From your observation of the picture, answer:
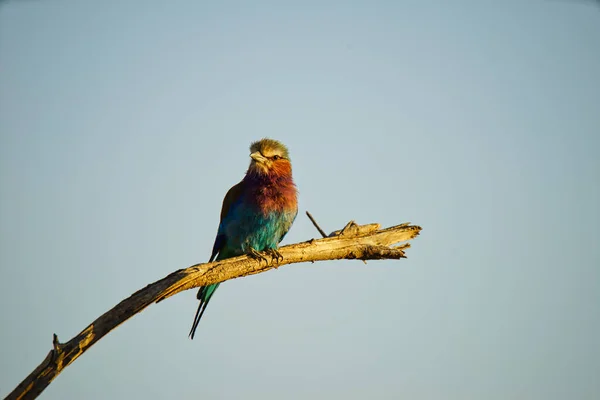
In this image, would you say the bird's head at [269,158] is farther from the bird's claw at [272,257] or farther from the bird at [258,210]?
the bird's claw at [272,257]

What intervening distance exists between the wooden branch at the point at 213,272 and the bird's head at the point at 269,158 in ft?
3.84

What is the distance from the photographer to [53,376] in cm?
360

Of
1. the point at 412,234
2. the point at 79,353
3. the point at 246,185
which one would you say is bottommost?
the point at 79,353

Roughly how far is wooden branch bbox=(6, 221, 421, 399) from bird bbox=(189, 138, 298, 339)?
0.55 m

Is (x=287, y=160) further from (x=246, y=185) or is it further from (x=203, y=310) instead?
(x=203, y=310)

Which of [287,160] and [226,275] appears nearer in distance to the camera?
[226,275]

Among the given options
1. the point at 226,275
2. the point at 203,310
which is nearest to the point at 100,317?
the point at 226,275

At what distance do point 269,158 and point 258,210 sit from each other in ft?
2.33

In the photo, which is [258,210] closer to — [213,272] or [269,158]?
[269,158]

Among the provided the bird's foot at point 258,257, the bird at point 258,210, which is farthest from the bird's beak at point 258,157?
the bird's foot at point 258,257

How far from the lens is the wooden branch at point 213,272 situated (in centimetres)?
359

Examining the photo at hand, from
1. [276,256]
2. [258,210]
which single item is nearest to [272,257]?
[276,256]

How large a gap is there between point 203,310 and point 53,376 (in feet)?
8.36

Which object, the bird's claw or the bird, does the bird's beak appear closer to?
the bird
